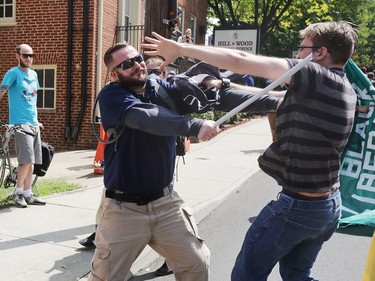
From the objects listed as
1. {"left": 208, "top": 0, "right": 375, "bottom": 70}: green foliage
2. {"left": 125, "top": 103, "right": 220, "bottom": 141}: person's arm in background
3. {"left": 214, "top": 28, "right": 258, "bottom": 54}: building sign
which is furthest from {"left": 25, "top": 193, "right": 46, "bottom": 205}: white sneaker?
{"left": 208, "top": 0, "right": 375, "bottom": 70}: green foliage

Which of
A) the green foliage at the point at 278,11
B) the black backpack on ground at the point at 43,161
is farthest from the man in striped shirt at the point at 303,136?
the green foliage at the point at 278,11

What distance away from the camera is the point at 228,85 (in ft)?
9.14

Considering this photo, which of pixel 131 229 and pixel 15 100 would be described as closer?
pixel 131 229

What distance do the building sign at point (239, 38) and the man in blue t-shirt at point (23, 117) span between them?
829cm

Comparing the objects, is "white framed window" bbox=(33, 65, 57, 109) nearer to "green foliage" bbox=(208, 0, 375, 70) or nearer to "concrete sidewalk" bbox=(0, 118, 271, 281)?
"concrete sidewalk" bbox=(0, 118, 271, 281)

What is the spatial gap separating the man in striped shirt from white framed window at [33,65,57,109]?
10.3 meters

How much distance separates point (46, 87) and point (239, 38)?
5.56 metres

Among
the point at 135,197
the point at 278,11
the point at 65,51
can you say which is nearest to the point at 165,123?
the point at 135,197

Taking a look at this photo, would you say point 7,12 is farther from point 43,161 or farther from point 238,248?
point 238,248

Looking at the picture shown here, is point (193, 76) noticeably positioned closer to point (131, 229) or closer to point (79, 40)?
point (131, 229)

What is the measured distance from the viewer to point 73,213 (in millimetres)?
5641

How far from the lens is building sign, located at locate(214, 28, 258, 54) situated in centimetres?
1338

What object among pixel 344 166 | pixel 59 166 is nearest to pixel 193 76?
pixel 344 166

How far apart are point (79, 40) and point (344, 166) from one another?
8479 millimetres
